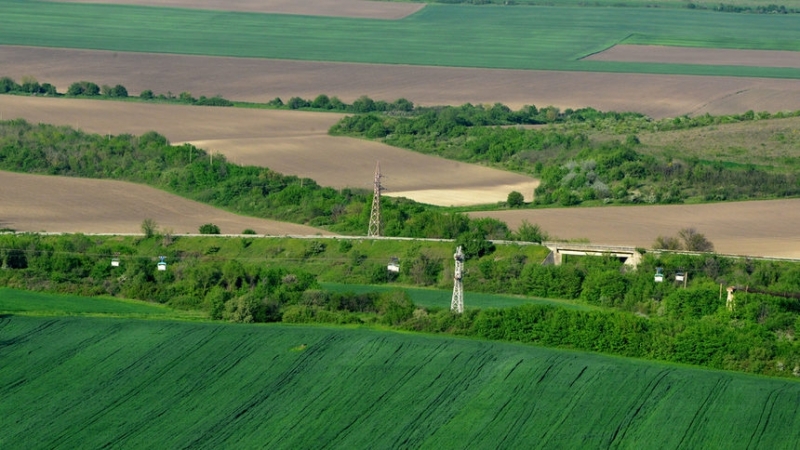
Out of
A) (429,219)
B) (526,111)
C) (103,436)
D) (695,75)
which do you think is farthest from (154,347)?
(695,75)

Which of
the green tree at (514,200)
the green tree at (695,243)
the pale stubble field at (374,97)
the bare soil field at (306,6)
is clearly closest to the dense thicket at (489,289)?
the green tree at (695,243)

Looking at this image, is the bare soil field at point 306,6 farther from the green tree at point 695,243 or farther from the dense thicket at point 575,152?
the green tree at point 695,243

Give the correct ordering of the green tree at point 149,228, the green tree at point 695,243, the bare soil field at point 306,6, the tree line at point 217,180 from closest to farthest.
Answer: the green tree at point 695,243 → the green tree at point 149,228 → the tree line at point 217,180 → the bare soil field at point 306,6

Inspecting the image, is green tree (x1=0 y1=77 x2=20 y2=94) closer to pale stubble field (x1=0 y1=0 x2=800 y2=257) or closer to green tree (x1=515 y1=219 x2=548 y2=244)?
pale stubble field (x1=0 y1=0 x2=800 y2=257)

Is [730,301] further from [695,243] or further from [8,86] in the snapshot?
[8,86]

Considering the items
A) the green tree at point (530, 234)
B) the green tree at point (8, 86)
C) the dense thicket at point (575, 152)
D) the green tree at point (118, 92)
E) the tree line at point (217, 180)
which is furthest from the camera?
the green tree at point (8, 86)

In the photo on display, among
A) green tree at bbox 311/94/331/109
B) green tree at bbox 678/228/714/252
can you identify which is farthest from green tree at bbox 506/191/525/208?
green tree at bbox 311/94/331/109

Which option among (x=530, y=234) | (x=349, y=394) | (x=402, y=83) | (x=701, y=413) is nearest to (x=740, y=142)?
(x=402, y=83)

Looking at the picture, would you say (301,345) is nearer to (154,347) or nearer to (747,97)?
(154,347)

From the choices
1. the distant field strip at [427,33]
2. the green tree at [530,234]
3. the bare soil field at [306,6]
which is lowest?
the green tree at [530,234]
